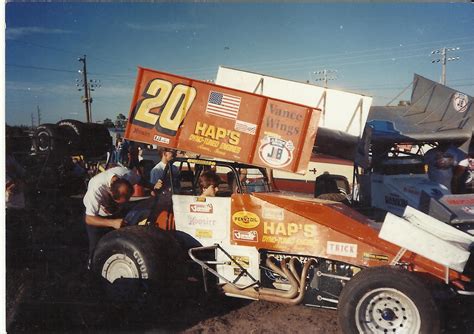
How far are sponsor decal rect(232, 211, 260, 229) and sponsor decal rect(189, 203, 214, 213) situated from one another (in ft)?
0.96

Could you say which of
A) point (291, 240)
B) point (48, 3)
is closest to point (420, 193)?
point (291, 240)

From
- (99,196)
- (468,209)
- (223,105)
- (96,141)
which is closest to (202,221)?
(223,105)

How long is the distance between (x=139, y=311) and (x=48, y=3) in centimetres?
337

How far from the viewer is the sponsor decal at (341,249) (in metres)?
4.02

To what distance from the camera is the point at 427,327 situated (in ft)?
11.5

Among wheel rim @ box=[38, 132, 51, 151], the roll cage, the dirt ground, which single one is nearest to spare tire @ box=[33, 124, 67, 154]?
wheel rim @ box=[38, 132, 51, 151]

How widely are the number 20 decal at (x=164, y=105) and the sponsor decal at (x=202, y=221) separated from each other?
113cm

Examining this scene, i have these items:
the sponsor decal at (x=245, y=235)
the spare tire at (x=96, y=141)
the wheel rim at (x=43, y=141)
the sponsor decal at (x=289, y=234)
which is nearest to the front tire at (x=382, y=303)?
the sponsor decal at (x=289, y=234)

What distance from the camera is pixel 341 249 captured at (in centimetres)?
405

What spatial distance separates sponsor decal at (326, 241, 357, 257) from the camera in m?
4.02

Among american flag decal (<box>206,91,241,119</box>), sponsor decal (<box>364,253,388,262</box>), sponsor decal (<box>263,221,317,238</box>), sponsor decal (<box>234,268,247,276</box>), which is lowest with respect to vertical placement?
sponsor decal (<box>234,268,247,276</box>)

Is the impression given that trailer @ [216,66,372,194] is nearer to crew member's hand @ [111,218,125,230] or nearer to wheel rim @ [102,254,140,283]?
crew member's hand @ [111,218,125,230]

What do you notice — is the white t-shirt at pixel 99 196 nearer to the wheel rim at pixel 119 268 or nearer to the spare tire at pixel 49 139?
the wheel rim at pixel 119 268

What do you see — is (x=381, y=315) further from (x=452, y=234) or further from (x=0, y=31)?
(x=0, y=31)
